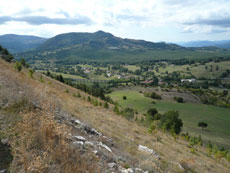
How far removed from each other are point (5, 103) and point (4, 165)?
4.01 metres

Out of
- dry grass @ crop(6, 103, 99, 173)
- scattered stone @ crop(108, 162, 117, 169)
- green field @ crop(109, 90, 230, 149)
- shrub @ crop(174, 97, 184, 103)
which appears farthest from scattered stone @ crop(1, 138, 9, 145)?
shrub @ crop(174, 97, 184, 103)

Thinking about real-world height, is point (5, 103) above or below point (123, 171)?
above

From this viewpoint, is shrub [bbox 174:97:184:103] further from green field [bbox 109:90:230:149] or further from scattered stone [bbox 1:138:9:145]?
scattered stone [bbox 1:138:9:145]

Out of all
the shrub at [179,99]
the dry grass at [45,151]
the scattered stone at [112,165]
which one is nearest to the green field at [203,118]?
the shrub at [179,99]

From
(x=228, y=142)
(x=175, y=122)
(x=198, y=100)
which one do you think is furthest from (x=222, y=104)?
(x=175, y=122)

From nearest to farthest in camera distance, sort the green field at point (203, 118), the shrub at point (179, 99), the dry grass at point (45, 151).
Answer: the dry grass at point (45, 151)
the green field at point (203, 118)
the shrub at point (179, 99)

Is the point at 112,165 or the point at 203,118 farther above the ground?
the point at 112,165

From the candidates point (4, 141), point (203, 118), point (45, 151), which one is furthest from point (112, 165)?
point (203, 118)

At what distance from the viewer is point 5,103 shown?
291 inches

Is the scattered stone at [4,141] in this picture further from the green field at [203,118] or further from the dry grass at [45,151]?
the green field at [203,118]

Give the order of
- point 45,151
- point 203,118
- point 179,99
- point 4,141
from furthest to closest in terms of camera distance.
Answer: point 179,99
point 203,118
point 4,141
point 45,151

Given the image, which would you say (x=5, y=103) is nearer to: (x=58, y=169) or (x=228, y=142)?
(x=58, y=169)

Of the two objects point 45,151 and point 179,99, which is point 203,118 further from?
point 45,151

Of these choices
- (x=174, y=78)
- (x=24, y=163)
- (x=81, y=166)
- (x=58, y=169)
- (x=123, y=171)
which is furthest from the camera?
(x=174, y=78)
